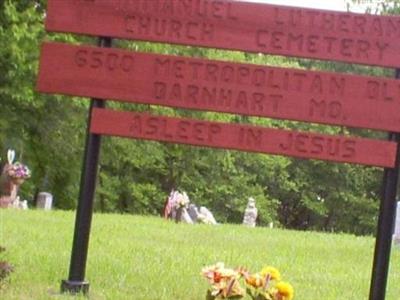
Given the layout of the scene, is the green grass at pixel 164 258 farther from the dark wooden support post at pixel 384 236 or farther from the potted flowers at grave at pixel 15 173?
the potted flowers at grave at pixel 15 173

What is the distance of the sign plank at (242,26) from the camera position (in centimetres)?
685

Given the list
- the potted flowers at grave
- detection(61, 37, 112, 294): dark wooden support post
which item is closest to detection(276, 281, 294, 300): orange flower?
detection(61, 37, 112, 294): dark wooden support post

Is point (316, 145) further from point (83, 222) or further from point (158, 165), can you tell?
point (158, 165)

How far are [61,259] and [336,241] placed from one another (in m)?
7.43

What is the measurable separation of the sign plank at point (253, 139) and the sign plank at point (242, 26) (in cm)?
53

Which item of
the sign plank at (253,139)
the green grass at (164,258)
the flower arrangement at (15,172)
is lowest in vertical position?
the green grass at (164,258)

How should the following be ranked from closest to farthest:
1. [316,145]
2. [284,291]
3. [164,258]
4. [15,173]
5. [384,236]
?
[284,291] → [384,236] → [316,145] → [164,258] → [15,173]

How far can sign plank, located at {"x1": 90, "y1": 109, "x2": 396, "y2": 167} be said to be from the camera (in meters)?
6.82

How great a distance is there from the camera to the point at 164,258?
9773mm

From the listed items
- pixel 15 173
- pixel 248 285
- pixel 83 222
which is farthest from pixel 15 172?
pixel 248 285

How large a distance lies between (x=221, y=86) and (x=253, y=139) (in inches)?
16.3

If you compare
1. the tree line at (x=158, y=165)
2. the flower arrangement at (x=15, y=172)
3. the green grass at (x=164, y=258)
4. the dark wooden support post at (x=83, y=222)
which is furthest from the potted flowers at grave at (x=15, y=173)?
the dark wooden support post at (x=83, y=222)

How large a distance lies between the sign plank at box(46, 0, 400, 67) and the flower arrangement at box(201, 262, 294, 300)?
62.7 inches

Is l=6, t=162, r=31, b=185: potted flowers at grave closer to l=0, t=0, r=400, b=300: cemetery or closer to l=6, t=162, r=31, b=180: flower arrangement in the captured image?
l=6, t=162, r=31, b=180: flower arrangement
